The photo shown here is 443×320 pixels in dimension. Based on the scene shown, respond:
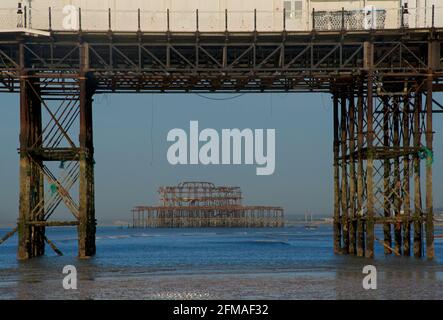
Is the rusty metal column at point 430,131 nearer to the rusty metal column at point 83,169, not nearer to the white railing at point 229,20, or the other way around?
the white railing at point 229,20

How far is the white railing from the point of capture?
→ 141 ft

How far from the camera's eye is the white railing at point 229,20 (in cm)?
4297

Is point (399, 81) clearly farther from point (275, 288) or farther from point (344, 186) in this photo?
point (275, 288)

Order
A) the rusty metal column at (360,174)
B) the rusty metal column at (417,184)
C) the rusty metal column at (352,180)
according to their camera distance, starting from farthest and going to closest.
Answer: the rusty metal column at (352,180)
the rusty metal column at (360,174)
the rusty metal column at (417,184)

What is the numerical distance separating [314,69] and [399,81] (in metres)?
4.36

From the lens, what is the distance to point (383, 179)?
150ft

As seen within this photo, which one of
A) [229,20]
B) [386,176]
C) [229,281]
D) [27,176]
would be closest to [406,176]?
[386,176]

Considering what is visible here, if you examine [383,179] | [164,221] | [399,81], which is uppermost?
[399,81]

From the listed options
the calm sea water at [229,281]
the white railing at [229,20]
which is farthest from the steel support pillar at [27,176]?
the white railing at [229,20]

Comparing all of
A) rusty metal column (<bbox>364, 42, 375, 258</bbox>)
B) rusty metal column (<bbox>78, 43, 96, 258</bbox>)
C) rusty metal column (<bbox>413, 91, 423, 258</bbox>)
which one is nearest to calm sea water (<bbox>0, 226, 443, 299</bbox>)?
rusty metal column (<bbox>78, 43, 96, 258</bbox>)

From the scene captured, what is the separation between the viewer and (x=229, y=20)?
4322 cm

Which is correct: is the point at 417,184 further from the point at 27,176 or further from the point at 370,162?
the point at 27,176

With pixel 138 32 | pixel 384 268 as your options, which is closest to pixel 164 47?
pixel 138 32

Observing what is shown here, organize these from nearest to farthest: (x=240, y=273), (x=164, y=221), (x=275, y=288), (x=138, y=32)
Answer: (x=275, y=288), (x=240, y=273), (x=138, y=32), (x=164, y=221)
